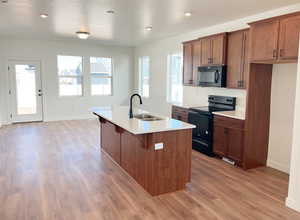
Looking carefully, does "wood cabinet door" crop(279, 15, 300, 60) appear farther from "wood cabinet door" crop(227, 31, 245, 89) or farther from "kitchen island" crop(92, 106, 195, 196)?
"kitchen island" crop(92, 106, 195, 196)

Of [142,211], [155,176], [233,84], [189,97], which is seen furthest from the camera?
[189,97]

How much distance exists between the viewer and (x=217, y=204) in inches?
114

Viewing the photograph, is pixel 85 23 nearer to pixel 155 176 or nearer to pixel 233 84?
pixel 233 84

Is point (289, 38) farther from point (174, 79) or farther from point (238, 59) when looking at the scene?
point (174, 79)

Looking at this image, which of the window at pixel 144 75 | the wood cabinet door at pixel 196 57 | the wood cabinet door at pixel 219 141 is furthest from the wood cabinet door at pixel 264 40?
the window at pixel 144 75

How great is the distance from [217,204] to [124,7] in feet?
10.7

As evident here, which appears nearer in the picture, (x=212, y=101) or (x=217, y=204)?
(x=217, y=204)

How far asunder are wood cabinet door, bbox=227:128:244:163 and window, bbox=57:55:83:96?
584 cm

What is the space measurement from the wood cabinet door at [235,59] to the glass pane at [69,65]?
5.43 meters

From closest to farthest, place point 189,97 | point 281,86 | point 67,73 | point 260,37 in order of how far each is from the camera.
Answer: point 260,37, point 281,86, point 189,97, point 67,73

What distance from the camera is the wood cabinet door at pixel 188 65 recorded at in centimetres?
550

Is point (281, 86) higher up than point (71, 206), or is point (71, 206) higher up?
point (281, 86)

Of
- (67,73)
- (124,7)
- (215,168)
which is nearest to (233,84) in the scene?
(215,168)

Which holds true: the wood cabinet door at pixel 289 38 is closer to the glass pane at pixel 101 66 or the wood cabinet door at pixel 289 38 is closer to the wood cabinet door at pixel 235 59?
the wood cabinet door at pixel 235 59
